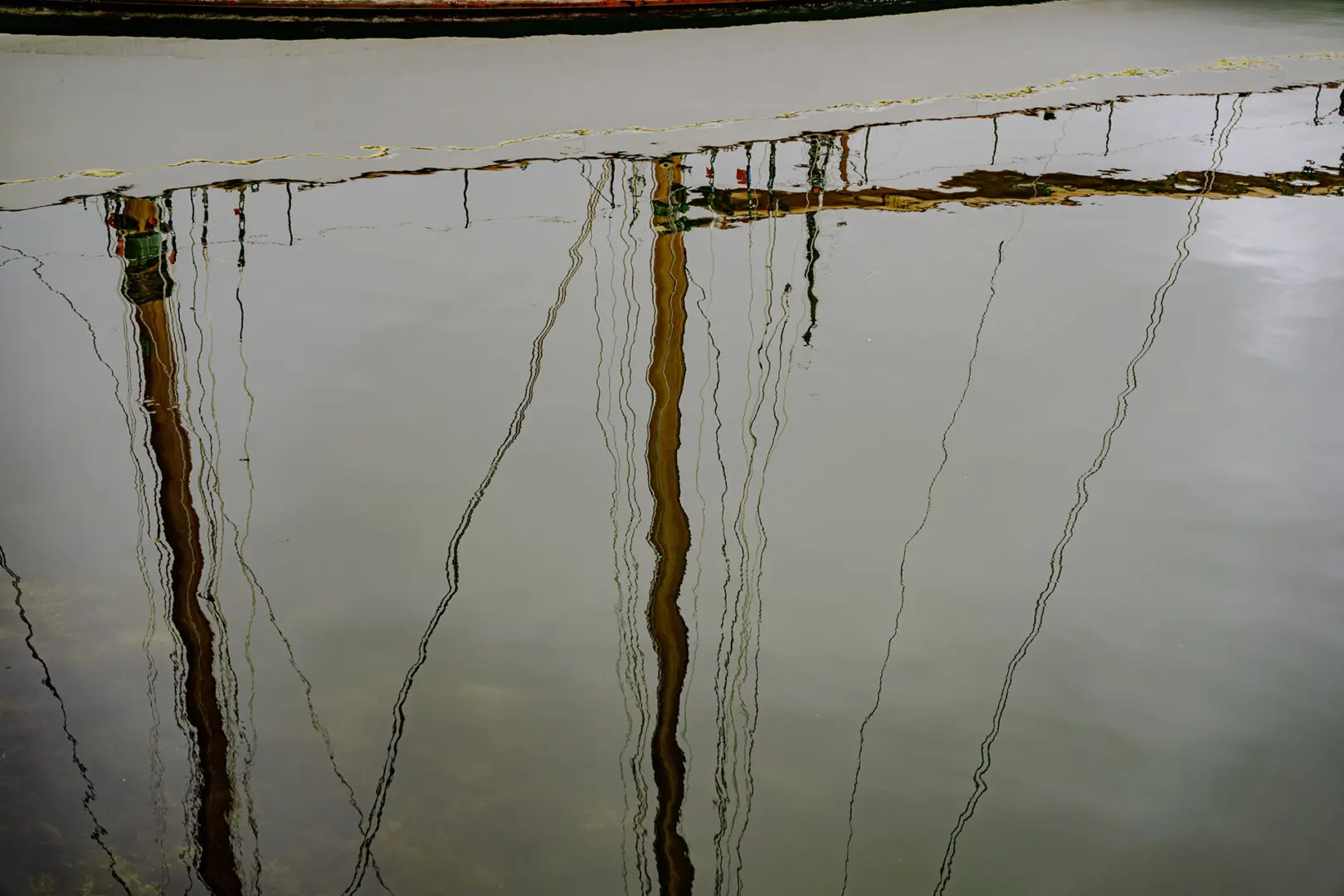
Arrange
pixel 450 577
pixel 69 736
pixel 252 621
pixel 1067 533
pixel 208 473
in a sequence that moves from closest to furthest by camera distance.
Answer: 1. pixel 69 736
2. pixel 252 621
3. pixel 450 577
4. pixel 1067 533
5. pixel 208 473

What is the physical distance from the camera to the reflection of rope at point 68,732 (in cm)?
197

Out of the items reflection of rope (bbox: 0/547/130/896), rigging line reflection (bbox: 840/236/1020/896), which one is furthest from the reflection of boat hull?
reflection of rope (bbox: 0/547/130/896)

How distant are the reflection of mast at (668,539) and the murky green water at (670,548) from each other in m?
0.01

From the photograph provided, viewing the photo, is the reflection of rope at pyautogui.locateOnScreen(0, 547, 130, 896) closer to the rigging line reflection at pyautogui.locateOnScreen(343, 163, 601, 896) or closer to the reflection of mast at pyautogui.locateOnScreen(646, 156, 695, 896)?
the rigging line reflection at pyautogui.locateOnScreen(343, 163, 601, 896)

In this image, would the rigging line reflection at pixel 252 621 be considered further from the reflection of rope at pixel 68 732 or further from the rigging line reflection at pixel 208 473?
the reflection of rope at pixel 68 732

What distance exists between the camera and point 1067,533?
111 inches

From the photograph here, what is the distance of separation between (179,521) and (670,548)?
1.11 m

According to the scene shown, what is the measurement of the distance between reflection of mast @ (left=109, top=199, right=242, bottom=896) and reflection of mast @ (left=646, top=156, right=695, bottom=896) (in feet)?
2.23

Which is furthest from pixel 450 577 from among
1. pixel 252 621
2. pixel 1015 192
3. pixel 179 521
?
pixel 1015 192

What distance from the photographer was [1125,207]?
482cm

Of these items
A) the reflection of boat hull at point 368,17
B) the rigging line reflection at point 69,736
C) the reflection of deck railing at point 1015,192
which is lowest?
the rigging line reflection at point 69,736

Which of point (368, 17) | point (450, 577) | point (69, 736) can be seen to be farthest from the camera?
point (368, 17)

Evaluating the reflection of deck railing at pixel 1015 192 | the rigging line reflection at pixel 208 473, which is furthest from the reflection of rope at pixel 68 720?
the reflection of deck railing at pixel 1015 192

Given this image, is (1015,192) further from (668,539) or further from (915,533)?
(668,539)
